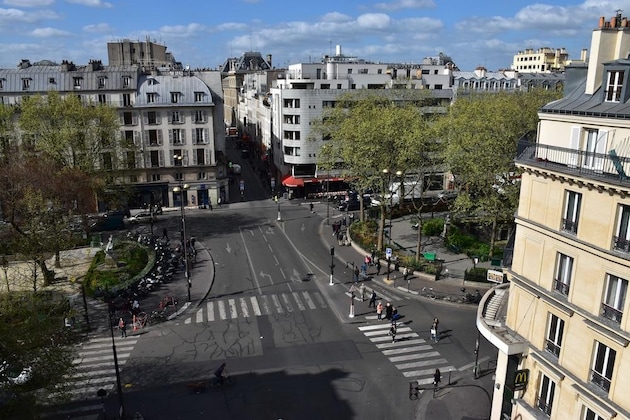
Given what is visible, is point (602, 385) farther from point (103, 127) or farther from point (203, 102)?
point (203, 102)

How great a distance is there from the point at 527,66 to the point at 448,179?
12168 centimetres

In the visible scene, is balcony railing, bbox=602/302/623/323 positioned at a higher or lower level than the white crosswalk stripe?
higher

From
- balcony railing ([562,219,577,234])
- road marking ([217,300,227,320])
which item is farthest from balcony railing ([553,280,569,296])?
road marking ([217,300,227,320])

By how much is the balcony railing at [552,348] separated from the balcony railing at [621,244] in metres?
5.05

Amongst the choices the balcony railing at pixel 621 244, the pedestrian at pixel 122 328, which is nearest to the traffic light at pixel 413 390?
the balcony railing at pixel 621 244

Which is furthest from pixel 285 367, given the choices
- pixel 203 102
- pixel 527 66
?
pixel 527 66

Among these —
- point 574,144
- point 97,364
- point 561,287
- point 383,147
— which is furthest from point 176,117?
point 561,287

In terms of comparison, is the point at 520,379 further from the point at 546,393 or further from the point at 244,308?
the point at 244,308

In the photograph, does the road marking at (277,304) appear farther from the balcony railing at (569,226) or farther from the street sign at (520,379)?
the balcony railing at (569,226)

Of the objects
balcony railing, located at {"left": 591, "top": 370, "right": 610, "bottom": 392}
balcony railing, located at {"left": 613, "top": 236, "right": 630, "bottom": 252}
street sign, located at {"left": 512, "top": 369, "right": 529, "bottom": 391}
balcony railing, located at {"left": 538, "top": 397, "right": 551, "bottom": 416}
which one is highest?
balcony railing, located at {"left": 613, "top": 236, "right": 630, "bottom": 252}

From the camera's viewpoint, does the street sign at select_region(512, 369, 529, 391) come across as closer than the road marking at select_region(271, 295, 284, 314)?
Yes

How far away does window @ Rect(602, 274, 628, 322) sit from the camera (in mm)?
16797

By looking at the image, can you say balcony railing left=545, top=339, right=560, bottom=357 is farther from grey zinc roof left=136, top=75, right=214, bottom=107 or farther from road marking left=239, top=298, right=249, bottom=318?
grey zinc roof left=136, top=75, right=214, bottom=107

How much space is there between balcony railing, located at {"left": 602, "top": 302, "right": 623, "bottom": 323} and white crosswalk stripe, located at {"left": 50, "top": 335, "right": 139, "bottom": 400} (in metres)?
22.9
